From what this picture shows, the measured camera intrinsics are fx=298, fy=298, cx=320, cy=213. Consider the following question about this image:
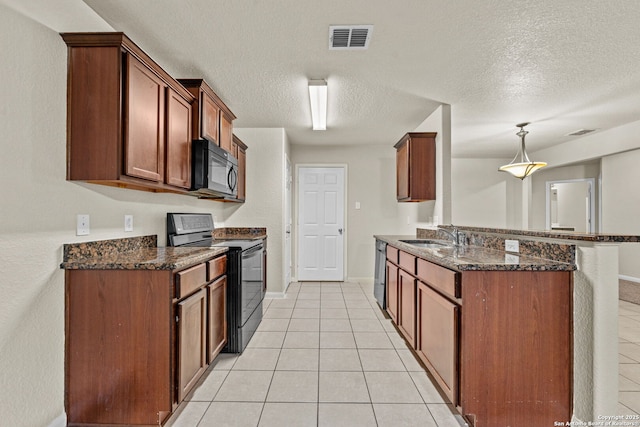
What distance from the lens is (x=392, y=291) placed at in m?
3.11

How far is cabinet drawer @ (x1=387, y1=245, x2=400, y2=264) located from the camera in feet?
9.79

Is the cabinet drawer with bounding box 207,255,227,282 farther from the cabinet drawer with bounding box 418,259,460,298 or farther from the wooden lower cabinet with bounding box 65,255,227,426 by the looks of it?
the cabinet drawer with bounding box 418,259,460,298

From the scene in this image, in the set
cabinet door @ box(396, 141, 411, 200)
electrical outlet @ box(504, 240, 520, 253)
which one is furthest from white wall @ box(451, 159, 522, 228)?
electrical outlet @ box(504, 240, 520, 253)

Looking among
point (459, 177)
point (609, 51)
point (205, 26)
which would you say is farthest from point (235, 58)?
point (459, 177)

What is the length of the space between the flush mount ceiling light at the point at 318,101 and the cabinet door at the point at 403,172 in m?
1.12

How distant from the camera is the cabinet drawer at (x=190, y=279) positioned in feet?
5.37

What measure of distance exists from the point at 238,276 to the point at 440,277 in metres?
1.55

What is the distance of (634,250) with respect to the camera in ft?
13.4

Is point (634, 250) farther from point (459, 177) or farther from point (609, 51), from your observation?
point (609, 51)

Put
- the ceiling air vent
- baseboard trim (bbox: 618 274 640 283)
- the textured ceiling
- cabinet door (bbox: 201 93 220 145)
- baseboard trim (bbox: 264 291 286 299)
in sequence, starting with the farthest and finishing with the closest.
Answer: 1. the ceiling air vent
2. baseboard trim (bbox: 264 291 286 299)
3. baseboard trim (bbox: 618 274 640 283)
4. cabinet door (bbox: 201 93 220 145)
5. the textured ceiling

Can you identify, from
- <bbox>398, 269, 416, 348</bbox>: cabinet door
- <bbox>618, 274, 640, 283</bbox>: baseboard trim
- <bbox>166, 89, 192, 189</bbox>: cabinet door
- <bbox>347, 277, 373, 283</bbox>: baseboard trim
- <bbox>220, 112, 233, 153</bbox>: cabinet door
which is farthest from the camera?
<bbox>347, 277, 373, 283</bbox>: baseboard trim

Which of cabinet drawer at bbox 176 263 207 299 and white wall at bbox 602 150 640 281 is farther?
white wall at bbox 602 150 640 281

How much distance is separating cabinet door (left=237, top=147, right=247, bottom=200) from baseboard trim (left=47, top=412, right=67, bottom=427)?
258cm

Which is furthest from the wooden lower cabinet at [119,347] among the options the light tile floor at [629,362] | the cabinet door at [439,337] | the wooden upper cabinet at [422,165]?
the wooden upper cabinet at [422,165]
